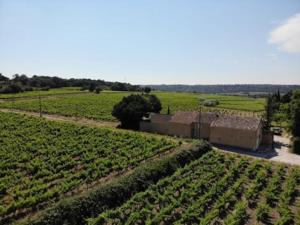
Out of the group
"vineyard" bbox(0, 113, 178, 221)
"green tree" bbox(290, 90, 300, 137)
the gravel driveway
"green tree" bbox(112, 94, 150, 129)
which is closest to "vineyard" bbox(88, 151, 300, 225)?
the gravel driveway

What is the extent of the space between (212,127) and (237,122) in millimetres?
3180

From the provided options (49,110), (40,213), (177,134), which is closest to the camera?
(40,213)

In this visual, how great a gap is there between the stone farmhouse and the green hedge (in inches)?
441

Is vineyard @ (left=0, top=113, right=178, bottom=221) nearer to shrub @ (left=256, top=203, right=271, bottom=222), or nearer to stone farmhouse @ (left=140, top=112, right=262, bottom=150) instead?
stone farmhouse @ (left=140, top=112, right=262, bottom=150)

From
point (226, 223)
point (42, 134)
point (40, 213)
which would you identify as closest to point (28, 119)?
point (42, 134)

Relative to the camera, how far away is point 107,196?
2081cm

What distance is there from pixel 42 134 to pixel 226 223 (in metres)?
27.8

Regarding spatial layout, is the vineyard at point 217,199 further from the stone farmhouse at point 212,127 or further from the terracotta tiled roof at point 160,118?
the terracotta tiled roof at point 160,118

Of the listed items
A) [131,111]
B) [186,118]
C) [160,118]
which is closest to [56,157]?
[131,111]

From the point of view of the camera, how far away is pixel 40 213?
1798 centimetres

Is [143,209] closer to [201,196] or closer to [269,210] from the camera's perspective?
[201,196]

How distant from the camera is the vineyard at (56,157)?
69.3 feet

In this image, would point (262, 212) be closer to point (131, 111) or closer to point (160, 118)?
point (160, 118)

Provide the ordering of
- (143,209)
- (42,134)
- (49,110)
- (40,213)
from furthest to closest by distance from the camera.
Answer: (49,110) < (42,134) < (143,209) < (40,213)
